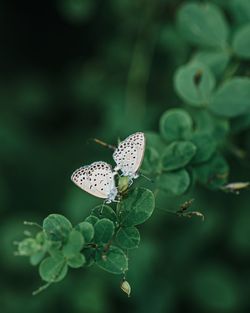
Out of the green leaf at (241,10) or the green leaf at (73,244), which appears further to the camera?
the green leaf at (241,10)

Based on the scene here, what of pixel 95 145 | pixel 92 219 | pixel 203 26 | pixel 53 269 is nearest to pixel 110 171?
pixel 92 219

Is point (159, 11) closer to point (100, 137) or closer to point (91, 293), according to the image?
point (100, 137)

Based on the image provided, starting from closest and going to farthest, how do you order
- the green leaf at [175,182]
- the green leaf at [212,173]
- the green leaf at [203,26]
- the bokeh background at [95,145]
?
the green leaf at [175,182] < the green leaf at [212,173] < the green leaf at [203,26] < the bokeh background at [95,145]

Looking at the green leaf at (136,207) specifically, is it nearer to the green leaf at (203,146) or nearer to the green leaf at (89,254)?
the green leaf at (89,254)

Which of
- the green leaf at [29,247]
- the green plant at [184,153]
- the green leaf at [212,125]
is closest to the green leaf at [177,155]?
the green plant at [184,153]

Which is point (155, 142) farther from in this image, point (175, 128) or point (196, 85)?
point (196, 85)
